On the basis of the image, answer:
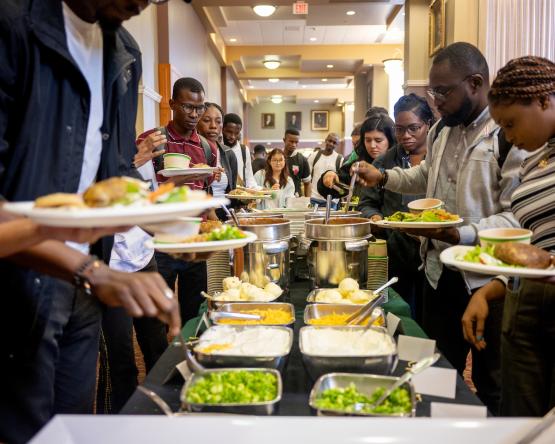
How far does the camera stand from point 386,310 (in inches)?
78.2

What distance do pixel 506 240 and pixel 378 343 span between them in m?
0.43

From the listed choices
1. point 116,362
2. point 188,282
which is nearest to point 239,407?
point 116,362

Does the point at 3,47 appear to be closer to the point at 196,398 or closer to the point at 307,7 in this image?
the point at 196,398

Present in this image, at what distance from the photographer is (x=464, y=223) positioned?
1.93 meters

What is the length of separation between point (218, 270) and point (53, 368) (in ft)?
3.09

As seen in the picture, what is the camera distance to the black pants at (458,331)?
74.4 inches

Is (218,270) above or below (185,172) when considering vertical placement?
below

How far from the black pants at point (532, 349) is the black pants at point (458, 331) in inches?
10.2

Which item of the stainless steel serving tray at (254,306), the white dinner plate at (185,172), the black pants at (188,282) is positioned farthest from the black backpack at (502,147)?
the black pants at (188,282)

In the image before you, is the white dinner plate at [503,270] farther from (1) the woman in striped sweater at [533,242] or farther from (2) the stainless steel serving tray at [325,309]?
(2) the stainless steel serving tray at [325,309]

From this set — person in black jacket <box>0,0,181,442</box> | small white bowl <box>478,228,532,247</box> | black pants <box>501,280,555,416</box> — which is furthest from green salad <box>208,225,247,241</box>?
black pants <box>501,280,555,416</box>

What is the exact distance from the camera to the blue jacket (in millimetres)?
1036

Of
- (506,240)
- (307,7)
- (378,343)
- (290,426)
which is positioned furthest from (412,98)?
(307,7)

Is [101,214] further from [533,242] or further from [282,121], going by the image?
[282,121]
